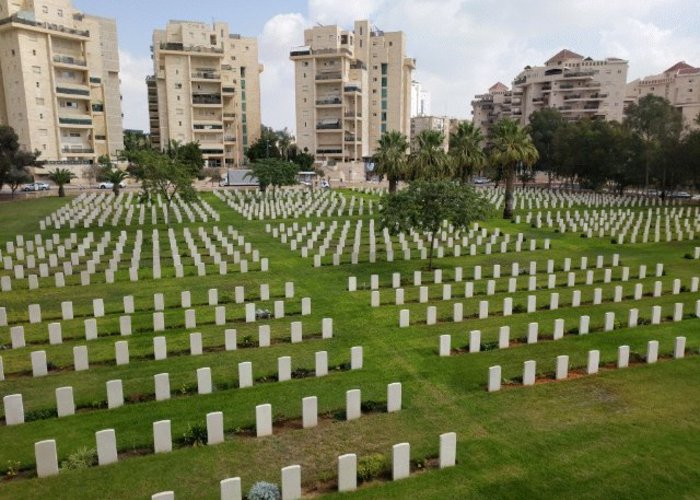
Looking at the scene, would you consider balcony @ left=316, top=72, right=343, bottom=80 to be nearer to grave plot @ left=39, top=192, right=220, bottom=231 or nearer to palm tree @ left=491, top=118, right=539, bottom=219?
grave plot @ left=39, top=192, right=220, bottom=231

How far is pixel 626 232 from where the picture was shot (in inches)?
1223

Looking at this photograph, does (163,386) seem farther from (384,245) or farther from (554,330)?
(384,245)

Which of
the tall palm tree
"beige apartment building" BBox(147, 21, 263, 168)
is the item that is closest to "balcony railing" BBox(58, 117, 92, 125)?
"beige apartment building" BBox(147, 21, 263, 168)

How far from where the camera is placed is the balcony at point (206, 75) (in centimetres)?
8338

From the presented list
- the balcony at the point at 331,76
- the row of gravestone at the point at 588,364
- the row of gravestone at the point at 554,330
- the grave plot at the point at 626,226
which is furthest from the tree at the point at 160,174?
the balcony at the point at 331,76

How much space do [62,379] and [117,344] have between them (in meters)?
1.23

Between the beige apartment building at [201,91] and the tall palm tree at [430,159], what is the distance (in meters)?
52.4

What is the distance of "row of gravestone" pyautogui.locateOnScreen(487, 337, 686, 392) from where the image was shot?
10961mm

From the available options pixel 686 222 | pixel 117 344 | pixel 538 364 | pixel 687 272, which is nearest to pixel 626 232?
pixel 686 222

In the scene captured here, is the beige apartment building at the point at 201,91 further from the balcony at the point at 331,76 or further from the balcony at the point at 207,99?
the balcony at the point at 331,76

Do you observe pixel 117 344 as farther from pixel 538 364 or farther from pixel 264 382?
pixel 538 364

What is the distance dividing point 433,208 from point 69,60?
64.7m

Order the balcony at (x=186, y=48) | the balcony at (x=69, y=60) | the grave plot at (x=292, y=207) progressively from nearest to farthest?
the grave plot at (x=292, y=207) < the balcony at (x=69, y=60) < the balcony at (x=186, y=48)

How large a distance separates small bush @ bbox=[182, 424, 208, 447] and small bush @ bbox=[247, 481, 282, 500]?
1797 mm
